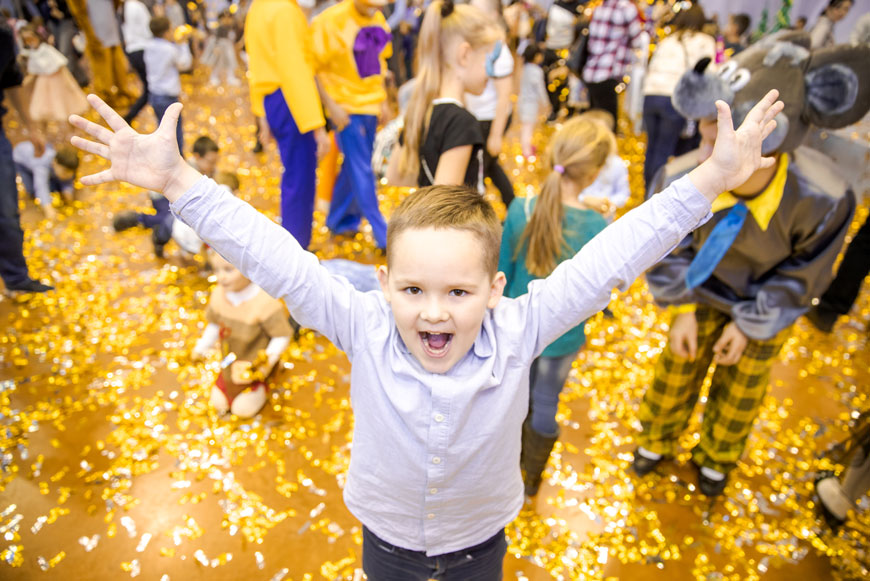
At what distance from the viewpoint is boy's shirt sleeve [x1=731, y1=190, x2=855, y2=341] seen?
1.80 metres

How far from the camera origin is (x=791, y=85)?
5.59 feet

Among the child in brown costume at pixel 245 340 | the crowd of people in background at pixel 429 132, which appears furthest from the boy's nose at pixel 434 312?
the child in brown costume at pixel 245 340

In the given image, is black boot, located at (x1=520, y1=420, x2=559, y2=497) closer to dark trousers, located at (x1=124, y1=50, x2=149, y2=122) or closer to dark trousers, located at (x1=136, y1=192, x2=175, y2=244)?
dark trousers, located at (x1=136, y1=192, x2=175, y2=244)

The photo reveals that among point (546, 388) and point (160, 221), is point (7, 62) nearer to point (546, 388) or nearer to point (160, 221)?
point (160, 221)

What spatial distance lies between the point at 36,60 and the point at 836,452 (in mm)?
6266

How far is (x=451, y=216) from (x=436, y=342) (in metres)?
0.25

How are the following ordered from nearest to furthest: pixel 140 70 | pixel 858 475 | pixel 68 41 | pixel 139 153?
1. pixel 139 153
2. pixel 858 475
3. pixel 140 70
4. pixel 68 41

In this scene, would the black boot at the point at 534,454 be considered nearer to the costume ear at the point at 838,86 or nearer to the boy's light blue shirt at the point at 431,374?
the boy's light blue shirt at the point at 431,374

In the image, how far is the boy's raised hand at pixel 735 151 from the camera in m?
1.03

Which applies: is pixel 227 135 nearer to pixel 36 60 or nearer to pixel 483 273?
pixel 36 60

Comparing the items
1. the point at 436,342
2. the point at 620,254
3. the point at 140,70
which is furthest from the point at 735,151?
the point at 140,70

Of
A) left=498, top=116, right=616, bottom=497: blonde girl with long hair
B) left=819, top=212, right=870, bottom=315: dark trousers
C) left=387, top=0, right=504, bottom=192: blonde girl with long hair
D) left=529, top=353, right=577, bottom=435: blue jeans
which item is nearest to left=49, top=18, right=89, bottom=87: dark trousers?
left=387, top=0, right=504, bottom=192: blonde girl with long hair

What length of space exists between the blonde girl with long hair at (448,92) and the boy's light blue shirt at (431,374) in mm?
1089

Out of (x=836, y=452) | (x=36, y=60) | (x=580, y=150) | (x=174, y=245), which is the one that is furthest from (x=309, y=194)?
(x=36, y=60)
